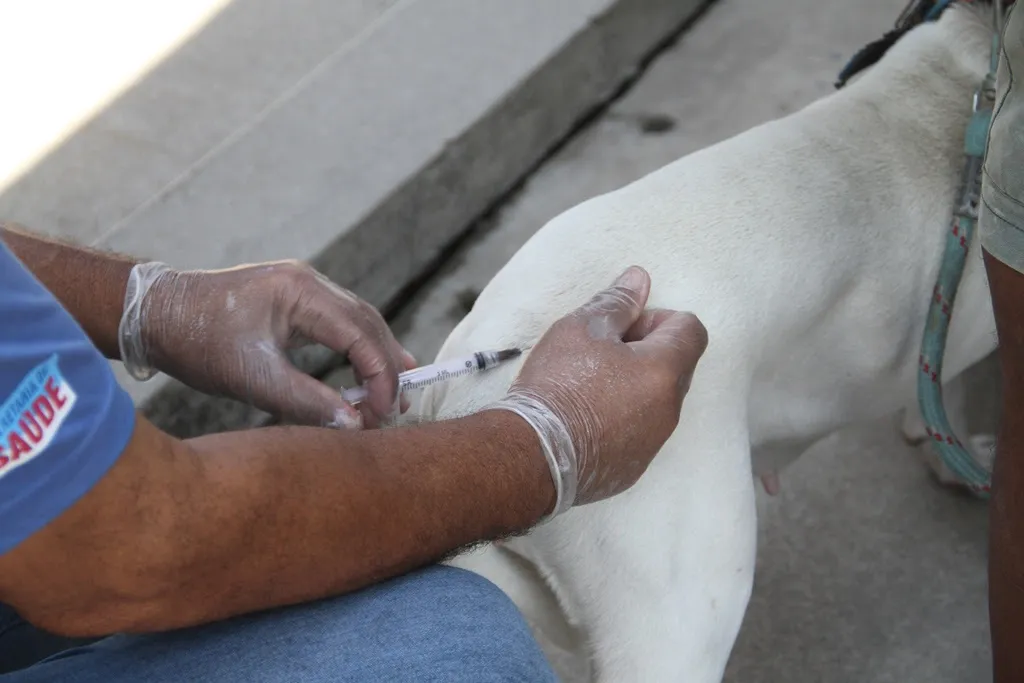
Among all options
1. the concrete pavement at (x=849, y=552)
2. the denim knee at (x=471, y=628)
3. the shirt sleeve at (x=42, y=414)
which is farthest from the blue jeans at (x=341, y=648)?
the concrete pavement at (x=849, y=552)

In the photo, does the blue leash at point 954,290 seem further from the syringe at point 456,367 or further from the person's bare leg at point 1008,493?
the syringe at point 456,367

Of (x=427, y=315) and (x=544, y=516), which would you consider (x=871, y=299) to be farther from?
(x=427, y=315)

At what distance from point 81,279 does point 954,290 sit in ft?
3.22

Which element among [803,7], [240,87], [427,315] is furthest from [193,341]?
[803,7]

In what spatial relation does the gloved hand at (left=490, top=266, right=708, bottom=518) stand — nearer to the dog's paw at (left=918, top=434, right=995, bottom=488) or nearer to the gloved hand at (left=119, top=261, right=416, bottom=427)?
the gloved hand at (left=119, top=261, right=416, bottom=427)

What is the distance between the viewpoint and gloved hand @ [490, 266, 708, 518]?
2.89 ft

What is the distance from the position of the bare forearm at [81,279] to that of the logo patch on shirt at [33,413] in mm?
458

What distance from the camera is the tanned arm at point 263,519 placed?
0.68m

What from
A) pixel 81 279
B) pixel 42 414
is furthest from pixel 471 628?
pixel 81 279

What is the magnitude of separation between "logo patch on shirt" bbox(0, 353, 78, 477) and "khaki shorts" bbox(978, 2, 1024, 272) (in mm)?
717

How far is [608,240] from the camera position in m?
1.03

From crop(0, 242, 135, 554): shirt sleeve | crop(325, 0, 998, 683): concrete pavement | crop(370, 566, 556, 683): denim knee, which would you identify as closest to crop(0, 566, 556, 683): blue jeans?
crop(370, 566, 556, 683): denim knee

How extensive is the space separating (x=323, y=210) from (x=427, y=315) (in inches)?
11.3

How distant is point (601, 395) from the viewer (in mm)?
909
